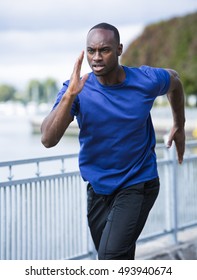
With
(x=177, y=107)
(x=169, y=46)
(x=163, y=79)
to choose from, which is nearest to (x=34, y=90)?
(x=169, y=46)

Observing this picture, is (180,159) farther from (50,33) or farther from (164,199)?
(50,33)

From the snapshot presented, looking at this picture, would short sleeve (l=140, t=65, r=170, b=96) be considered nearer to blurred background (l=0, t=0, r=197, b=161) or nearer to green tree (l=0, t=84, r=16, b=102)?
blurred background (l=0, t=0, r=197, b=161)

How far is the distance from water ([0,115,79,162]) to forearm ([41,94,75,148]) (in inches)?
748

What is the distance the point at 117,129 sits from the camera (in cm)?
214

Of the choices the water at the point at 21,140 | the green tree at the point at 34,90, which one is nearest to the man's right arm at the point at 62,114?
the water at the point at 21,140

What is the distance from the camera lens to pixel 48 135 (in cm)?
202

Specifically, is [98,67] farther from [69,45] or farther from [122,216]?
[69,45]

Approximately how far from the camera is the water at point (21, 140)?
26.0 meters

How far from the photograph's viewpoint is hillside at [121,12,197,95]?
160 feet

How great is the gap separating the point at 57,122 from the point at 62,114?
0.13 ft

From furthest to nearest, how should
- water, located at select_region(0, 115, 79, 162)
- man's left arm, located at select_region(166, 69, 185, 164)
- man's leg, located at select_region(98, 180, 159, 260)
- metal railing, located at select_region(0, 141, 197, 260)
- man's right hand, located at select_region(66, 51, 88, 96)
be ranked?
water, located at select_region(0, 115, 79, 162) → metal railing, located at select_region(0, 141, 197, 260) → man's left arm, located at select_region(166, 69, 185, 164) → man's leg, located at select_region(98, 180, 159, 260) → man's right hand, located at select_region(66, 51, 88, 96)

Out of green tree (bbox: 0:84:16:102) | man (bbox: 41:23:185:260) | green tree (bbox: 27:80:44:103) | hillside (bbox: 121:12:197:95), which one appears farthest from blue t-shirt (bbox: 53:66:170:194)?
green tree (bbox: 27:80:44:103)
